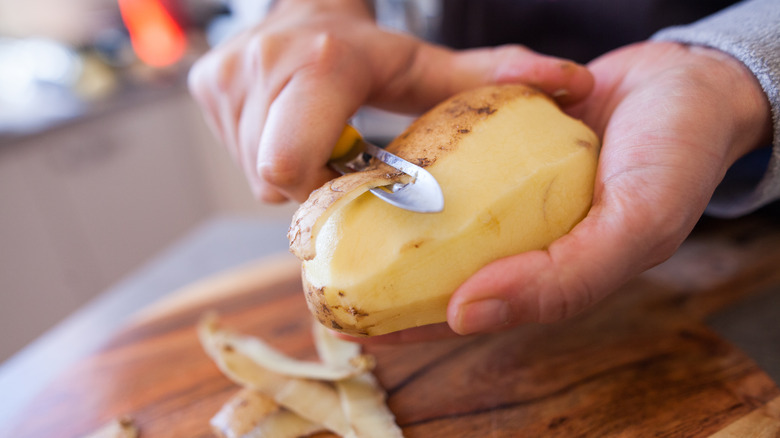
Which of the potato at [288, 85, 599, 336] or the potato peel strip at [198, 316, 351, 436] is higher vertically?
the potato at [288, 85, 599, 336]

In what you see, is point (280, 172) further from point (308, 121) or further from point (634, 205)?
point (634, 205)

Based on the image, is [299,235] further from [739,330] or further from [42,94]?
[42,94]

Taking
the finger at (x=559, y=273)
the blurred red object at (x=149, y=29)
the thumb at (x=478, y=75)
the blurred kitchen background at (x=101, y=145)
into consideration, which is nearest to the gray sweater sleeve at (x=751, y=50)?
the thumb at (x=478, y=75)

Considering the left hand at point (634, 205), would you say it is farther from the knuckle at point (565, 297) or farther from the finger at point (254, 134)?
the finger at point (254, 134)

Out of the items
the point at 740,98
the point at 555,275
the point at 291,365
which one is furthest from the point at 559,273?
the point at 291,365

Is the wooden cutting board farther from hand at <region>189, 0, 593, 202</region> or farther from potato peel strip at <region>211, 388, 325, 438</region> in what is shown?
hand at <region>189, 0, 593, 202</region>

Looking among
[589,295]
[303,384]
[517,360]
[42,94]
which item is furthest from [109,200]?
[589,295]

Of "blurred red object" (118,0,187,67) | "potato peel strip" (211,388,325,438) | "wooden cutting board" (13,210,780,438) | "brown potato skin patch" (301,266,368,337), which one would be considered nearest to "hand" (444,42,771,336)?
"brown potato skin patch" (301,266,368,337)
